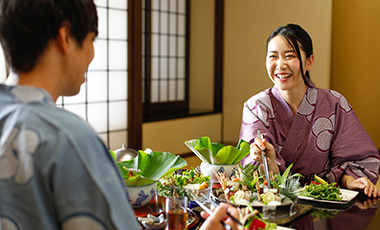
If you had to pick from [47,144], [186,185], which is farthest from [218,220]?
[186,185]

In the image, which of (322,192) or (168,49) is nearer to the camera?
(322,192)

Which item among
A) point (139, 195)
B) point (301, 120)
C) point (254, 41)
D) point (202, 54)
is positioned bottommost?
point (139, 195)

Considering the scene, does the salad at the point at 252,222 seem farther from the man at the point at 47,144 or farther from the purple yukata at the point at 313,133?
the purple yukata at the point at 313,133

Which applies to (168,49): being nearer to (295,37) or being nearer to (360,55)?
(360,55)

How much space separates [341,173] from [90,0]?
1628mm

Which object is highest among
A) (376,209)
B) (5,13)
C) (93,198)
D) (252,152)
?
(5,13)

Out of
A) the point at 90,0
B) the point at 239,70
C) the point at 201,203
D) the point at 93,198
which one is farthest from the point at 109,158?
the point at 239,70

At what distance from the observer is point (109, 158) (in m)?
0.87

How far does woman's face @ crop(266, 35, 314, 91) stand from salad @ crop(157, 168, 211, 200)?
2.51ft

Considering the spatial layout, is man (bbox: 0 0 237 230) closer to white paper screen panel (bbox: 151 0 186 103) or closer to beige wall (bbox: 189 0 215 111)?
white paper screen panel (bbox: 151 0 186 103)

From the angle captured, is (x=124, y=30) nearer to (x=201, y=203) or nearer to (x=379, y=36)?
(x=379, y=36)

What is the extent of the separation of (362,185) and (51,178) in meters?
1.56

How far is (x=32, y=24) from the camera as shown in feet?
2.78

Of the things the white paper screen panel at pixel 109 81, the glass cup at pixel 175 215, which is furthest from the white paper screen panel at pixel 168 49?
the glass cup at pixel 175 215
